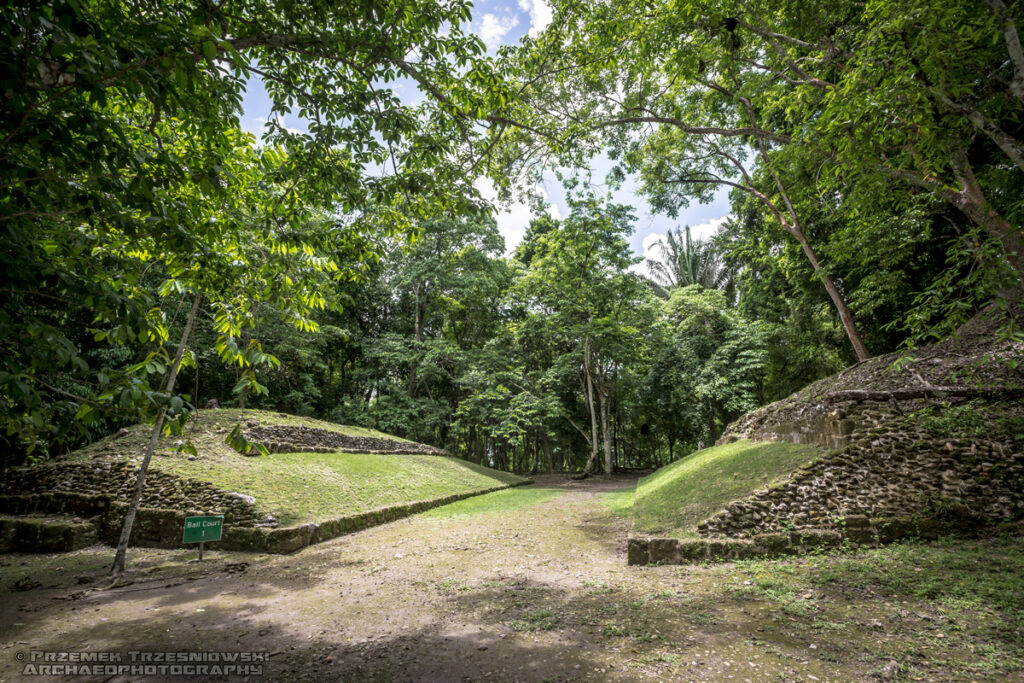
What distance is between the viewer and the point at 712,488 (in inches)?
297

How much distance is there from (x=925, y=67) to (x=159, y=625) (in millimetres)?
8791

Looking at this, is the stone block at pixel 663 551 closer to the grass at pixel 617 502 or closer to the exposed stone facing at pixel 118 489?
the grass at pixel 617 502

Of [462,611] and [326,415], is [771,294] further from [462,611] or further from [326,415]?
[326,415]

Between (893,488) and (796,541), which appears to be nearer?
(796,541)

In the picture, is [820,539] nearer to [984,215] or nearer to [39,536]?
[984,215]

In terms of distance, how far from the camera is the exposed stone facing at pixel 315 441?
468 inches

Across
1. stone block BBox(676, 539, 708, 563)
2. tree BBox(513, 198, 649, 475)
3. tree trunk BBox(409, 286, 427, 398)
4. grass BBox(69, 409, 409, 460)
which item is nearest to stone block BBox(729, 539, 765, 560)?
stone block BBox(676, 539, 708, 563)

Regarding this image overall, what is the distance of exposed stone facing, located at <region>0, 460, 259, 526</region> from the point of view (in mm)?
7578

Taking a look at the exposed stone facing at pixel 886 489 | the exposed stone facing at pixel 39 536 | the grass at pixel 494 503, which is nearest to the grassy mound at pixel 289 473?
the grass at pixel 494 503

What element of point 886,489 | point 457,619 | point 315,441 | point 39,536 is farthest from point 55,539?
point 886,489

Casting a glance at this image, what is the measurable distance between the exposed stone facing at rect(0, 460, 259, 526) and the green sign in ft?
3.49

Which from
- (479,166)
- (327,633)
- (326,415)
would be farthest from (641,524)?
(326,415)

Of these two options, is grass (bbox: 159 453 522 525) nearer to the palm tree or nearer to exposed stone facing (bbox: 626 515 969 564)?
exposed stone facing (bbox: 626 515 969 564)

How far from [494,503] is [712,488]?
6.34 metres
